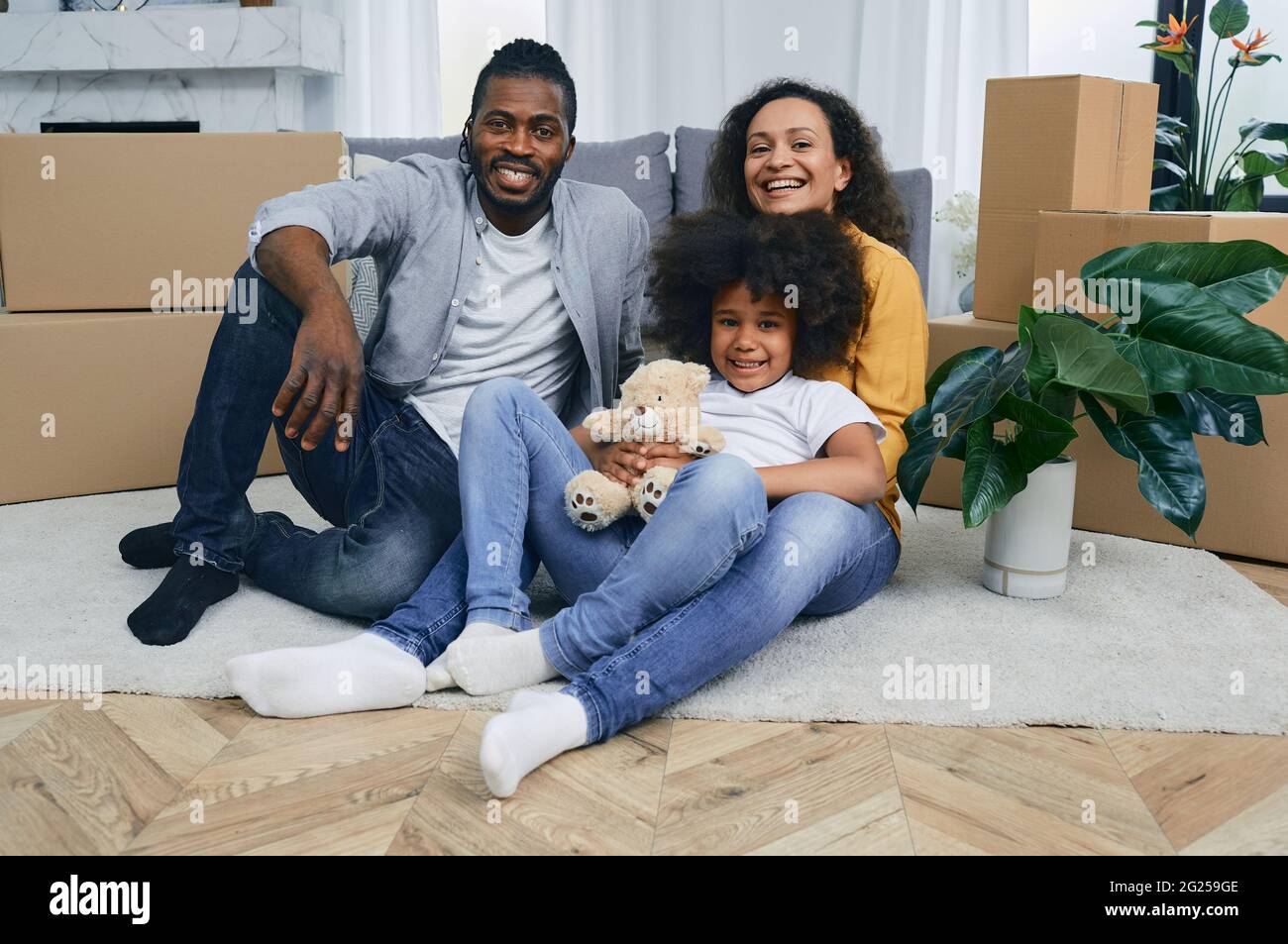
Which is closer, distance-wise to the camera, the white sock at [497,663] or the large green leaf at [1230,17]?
the white sock at [497,663]

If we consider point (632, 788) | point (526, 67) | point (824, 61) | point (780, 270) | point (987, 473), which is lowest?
point (632, 788)

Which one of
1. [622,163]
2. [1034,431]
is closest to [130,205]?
[622,163]

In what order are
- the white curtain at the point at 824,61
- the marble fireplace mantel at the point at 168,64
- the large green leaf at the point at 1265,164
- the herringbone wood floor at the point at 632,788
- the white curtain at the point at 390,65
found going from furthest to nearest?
the white curtain at the point at 390,65
the marble fireplace mantel at the point at 168,64
the white curtain at the point at 824,61
the large green leaf at the point at 1265,164
the herringbone wood floor at the point at 632,788

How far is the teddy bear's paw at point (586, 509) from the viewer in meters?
1.35

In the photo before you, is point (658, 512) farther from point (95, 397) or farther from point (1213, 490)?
point (95, 397)

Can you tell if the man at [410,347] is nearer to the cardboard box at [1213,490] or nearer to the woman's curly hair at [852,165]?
the woman's curly hair at [852,165]

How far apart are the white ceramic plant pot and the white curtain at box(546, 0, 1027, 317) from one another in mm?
1510

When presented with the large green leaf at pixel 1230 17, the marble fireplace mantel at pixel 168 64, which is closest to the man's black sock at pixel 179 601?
the marble fireplace mantel at pixel 168 64

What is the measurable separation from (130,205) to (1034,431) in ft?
6.04

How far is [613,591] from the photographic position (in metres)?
1.26

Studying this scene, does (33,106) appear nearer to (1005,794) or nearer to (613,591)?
(613,591)

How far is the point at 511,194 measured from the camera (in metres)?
1.57

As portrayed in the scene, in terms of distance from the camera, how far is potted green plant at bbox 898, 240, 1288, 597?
150cm
